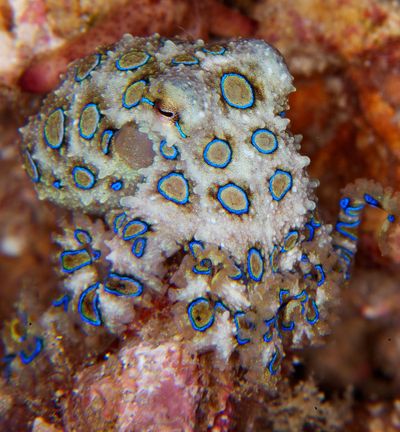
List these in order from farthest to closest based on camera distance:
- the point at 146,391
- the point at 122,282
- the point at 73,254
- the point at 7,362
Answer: the point at 7,362
the point at 73,254
the point at 122,282
the point at 146,391

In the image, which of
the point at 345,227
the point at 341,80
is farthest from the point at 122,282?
the point at 341,80

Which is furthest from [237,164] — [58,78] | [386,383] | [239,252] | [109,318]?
[386,383]

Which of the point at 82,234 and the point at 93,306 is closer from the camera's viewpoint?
the point at 93,306

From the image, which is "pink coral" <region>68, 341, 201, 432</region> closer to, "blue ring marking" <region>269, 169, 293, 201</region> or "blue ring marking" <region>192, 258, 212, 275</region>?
"blue ring marking" <region>192, 258, 212, 275</region>

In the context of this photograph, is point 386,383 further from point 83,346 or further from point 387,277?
point 83,346

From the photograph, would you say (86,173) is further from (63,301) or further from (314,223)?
(314,223)

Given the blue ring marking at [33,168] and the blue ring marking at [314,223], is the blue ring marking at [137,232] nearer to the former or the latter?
the blue ring marking at [33,168]

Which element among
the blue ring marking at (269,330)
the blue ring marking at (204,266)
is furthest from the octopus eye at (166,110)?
the blue ring marking at (269,330)
